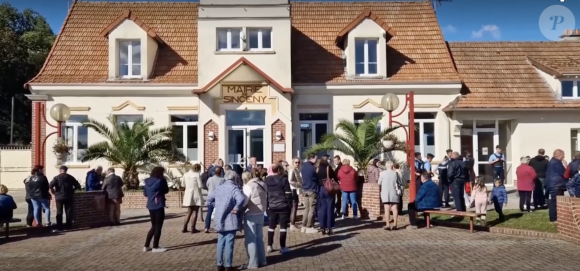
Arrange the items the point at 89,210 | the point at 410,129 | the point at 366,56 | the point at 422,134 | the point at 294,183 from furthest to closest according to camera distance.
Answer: the point at 366,56, the point at 422,134, the point at 410,129, the point at 89,210, the point at 294,183

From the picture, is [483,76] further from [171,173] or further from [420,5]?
[171,173]

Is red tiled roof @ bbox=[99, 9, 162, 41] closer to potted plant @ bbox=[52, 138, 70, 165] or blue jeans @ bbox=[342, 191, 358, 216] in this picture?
potted plant @ bbox=[52, 138, 70, 165]

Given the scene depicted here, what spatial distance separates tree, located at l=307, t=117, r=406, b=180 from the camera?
71.6 feet

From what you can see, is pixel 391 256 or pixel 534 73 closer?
pixel 391 256

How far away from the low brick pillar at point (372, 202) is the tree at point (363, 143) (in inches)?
133

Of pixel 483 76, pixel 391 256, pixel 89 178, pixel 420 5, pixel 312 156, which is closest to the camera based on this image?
pixel 391 256

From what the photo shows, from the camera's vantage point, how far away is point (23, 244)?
47.4 ft

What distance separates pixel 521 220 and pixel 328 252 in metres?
6.02

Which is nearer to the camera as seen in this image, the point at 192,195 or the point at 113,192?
the point at 192,195

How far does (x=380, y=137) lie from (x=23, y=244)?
1218 cm

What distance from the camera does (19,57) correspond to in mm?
43656

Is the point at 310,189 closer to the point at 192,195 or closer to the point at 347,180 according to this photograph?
the point at 347,180

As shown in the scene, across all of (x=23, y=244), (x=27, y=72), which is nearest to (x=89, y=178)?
(x=23, y=244)

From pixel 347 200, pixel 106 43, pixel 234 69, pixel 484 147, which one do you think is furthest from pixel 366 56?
pixel 106 43
